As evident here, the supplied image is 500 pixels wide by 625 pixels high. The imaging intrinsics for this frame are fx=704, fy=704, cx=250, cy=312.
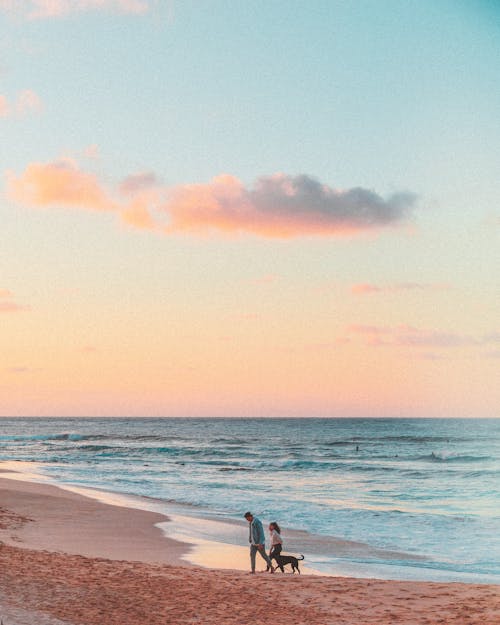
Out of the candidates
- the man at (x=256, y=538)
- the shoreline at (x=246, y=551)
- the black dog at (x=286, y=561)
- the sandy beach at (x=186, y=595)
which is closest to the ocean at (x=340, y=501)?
the shoreline at (x=246, y=551)

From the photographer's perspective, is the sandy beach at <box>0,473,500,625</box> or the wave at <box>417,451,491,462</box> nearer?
the sandy beach at <box>0,473,500,625</box>

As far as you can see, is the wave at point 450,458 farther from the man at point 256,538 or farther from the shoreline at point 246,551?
the man at point 256,538

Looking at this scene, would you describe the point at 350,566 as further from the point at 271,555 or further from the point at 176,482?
the point at 176,482

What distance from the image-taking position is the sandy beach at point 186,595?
12.5 metres

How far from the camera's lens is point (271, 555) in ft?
55.8

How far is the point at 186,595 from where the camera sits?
46.8 feet

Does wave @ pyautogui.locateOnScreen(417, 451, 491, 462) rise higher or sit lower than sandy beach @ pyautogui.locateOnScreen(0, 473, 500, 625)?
lower

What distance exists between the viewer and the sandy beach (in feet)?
41.2

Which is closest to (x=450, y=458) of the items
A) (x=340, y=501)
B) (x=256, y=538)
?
(x=340, y=501)

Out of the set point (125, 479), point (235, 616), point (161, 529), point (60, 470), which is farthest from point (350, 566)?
point (60, 470)

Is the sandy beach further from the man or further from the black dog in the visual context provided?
the man

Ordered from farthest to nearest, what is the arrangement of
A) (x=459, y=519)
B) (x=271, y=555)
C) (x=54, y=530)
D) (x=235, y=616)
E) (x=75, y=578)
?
(x=459, y=519)
(x=54, y=530)
(x=271, y=555)
(x=75, y=578)
(x=235, y=616)

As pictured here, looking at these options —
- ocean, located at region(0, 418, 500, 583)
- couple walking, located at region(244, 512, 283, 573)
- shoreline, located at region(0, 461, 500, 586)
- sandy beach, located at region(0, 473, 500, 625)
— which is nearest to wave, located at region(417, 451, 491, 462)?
ocean, located at region(0, 418, 500, 583)

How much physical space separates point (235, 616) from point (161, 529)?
1178 centimetres
